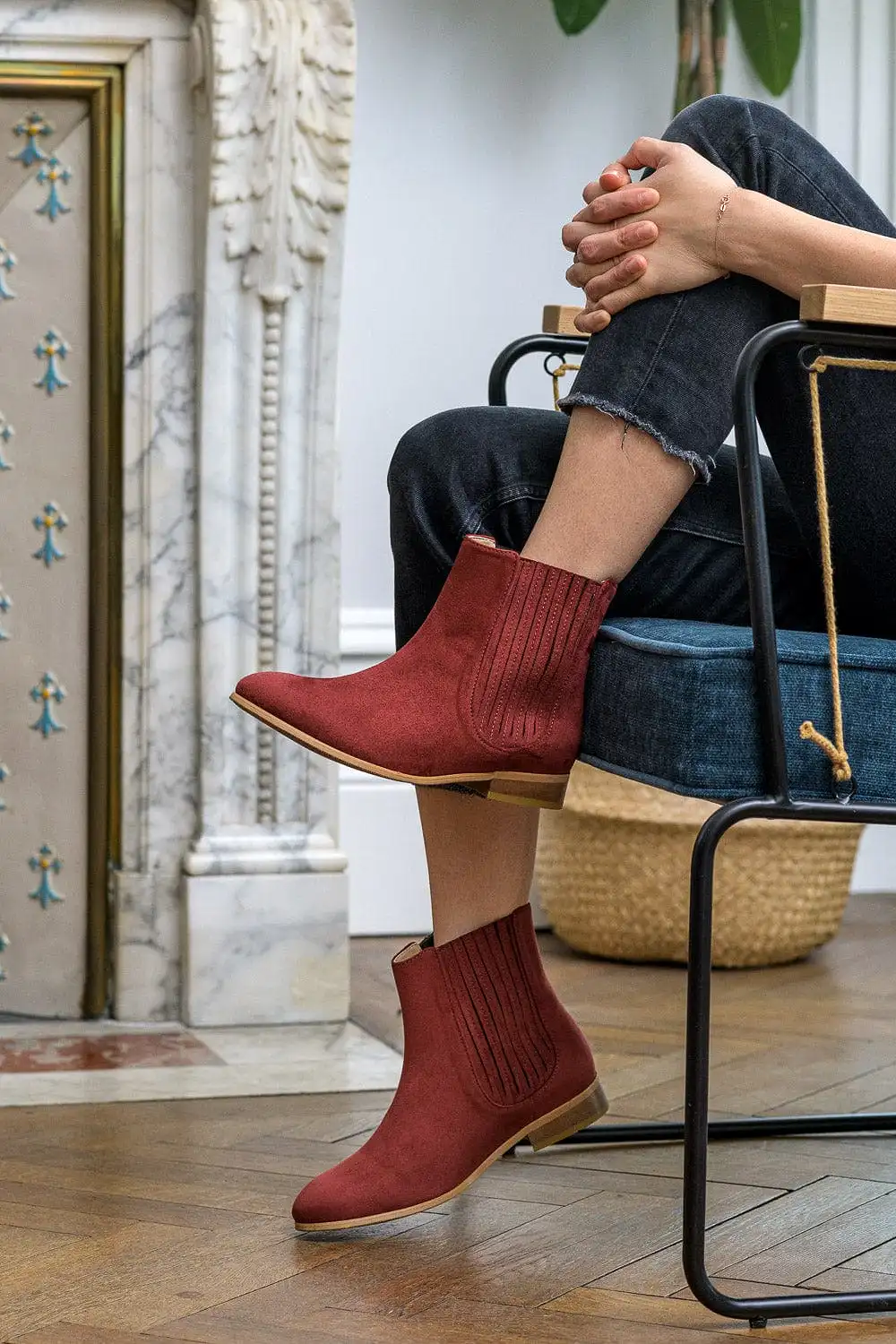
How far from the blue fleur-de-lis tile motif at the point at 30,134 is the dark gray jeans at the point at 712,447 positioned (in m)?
0.91

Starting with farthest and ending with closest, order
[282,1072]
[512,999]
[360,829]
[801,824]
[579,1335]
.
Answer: [360,829]
[801,824]
[282,1072]
[512,999]
[579,1335]

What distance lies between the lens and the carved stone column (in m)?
1.86

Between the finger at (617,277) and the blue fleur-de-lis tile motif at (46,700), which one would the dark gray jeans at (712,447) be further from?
the blue fleur-de-lis tile motif at (46,700)

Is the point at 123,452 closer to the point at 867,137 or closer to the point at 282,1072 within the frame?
the point at 282,1072

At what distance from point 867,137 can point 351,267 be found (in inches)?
36.2

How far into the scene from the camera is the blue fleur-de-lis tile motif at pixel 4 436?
6.40 ft

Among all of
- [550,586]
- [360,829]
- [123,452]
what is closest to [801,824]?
[360,829]

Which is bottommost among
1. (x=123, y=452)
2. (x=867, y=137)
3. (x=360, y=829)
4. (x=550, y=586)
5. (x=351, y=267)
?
(x=360, y=829)

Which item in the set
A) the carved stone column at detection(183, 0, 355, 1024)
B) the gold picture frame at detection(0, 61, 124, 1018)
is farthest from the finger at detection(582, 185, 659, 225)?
the gold picture frame at detection(0, 61, 124, 1018)

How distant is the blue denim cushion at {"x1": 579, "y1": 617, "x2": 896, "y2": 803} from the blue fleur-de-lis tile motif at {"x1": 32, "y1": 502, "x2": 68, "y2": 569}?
1.06 m

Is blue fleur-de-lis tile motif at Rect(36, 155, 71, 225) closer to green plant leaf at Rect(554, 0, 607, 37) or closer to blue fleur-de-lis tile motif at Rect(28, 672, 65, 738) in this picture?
blue fleur-de-lis tile motif at Rect(28, 672, 65, 738)

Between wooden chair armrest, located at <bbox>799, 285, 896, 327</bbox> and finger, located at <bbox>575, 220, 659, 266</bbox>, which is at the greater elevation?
finger, located at <bbox>575, 220, 659, 266</bbox>

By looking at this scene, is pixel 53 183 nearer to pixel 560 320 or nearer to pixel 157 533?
pixel 157 533

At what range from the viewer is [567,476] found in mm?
1123
